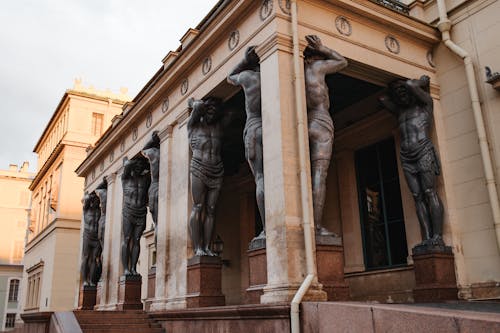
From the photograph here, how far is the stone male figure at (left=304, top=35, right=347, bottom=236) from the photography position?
28.8 feet

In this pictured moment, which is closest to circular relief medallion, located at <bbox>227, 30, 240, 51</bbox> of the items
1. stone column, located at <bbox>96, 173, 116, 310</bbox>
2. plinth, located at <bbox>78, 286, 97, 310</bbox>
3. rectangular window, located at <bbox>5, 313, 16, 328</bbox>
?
stone column, located at <bbox>96, 173, 116, 310</bbox>

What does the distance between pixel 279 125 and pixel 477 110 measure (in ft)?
14.4

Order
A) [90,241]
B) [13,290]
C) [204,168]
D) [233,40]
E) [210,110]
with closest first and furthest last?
[233,40]
[204,168]
[210,110]
[90,241]
[13,290]

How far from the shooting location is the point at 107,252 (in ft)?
56.5

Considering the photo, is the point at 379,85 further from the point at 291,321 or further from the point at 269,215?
the point at 291,321

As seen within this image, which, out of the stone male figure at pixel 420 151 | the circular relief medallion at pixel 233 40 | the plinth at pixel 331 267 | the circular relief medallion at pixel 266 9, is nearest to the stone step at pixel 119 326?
the plinth at pixel 331 267

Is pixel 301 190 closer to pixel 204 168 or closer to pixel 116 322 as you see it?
pixel 204 168

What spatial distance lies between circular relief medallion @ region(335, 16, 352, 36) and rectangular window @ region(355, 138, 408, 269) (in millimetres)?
3444

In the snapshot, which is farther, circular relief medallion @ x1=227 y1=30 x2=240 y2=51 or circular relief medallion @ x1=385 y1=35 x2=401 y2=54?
circular relief medallion @ x1=385 y1=35 x2=401 y2=54

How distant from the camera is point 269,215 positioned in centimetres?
857

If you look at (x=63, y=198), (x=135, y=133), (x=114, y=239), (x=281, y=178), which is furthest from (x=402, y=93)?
(x=63, y=198)

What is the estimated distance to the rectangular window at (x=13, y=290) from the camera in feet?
154

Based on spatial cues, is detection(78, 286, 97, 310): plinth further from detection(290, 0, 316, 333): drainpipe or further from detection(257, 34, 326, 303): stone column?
detection(290, 0, 316, 333): drainpipe

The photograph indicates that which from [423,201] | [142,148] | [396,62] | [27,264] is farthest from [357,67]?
[27,264]
